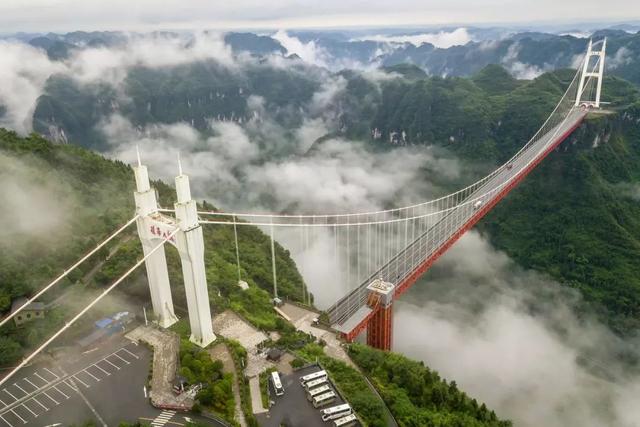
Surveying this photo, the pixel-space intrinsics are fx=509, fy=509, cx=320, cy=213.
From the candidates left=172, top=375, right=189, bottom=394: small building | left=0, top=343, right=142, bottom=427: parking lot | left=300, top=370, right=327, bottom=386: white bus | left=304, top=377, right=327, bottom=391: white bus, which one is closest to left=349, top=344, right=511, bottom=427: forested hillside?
left=300, top=370, right=327, bottom=386: white bus

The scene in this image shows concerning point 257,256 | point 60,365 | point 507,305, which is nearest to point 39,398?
→ point 60,365

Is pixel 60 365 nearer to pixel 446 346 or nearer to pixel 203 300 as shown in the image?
pixel 203 300

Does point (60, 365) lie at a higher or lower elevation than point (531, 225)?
higher

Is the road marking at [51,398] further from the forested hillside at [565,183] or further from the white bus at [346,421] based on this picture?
the forested hillside at [565,183]

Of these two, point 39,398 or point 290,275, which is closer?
point 39,398

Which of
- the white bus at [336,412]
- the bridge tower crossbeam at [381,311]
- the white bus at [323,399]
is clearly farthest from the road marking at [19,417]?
the bridge tower crossbeam at [381,311]

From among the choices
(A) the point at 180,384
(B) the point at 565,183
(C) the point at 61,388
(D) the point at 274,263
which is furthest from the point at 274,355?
(B) the point at 565,183

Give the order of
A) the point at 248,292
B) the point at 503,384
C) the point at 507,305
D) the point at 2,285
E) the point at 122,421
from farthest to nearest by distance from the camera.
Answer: the point at 507,305 < the point at 503,384 < the point at 248,292 < the point at 2,285 < the point at 122,421
